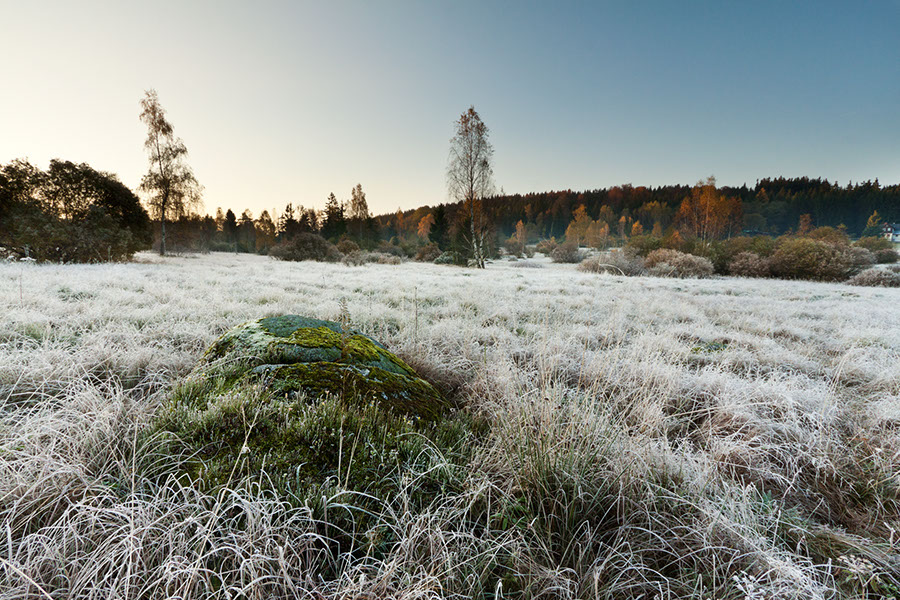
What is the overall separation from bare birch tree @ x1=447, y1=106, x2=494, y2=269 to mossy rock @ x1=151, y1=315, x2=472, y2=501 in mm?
18912

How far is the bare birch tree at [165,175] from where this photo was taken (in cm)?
1925

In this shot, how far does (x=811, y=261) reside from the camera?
15.1 m

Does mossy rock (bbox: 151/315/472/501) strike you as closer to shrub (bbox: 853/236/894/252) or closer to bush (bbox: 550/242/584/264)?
bush (bbox: 550/242/584/264)

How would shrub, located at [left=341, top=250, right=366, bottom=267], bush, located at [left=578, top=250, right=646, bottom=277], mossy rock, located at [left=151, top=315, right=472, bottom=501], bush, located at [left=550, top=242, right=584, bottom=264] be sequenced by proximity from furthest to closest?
bush, located at [left=550, top=242, right=584, bottom=264] < shrub, located at [left=341, top=250, right=366, bottom=267] < bush, located at [left=578, top=250, right=646, bottom=277] < mossy rock, located at [left=151, top=315, right=472, bottom=501]

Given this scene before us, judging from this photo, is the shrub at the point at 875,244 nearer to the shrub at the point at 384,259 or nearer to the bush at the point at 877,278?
the bush at the point at 877,278

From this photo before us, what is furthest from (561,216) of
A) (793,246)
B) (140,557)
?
(140,557)

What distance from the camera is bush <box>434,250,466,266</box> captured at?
24.6 m

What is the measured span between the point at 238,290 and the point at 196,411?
638 cm

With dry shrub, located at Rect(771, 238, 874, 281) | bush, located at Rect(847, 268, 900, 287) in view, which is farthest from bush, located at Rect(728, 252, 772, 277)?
bush, located at Rect(847, 268, 900, 287)

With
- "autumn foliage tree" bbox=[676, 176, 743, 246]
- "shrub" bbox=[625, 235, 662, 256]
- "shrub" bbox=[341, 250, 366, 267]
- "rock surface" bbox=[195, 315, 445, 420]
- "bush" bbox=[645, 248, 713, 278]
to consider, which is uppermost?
"autumn foliage tree" bbox=[676, 176, 743, 246]

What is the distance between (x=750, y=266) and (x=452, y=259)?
17510 millimetres

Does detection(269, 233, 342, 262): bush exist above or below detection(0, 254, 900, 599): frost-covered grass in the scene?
above

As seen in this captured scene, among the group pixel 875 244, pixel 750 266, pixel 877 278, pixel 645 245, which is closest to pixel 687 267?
pixel 750 266

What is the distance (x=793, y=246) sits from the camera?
610 inches
